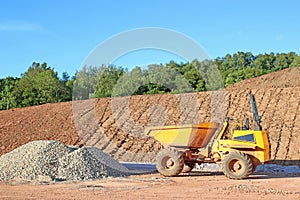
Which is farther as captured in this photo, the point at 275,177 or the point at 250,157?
the point at 275,177

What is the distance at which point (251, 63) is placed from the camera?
2030 inches

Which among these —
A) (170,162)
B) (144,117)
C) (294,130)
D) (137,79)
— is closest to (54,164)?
(170,162)

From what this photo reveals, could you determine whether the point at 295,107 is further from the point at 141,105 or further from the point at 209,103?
the point at 141,105

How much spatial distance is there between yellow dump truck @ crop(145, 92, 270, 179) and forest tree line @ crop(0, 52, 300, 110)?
869 cm

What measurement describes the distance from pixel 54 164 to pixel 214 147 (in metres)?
4.68

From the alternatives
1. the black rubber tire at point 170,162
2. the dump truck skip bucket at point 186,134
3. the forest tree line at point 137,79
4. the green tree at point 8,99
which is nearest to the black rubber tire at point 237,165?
the dump truck skip bucket at point 186,134

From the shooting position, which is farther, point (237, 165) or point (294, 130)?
point (294, 130)

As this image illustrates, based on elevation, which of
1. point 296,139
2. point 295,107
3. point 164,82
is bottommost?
point 296,139

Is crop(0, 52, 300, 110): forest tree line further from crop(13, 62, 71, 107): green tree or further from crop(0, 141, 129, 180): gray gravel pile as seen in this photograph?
crop(0, 141, 129, 180): gray gravel pile

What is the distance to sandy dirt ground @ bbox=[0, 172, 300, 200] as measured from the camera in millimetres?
9914

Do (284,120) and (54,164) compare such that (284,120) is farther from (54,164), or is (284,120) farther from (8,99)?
(8,99)

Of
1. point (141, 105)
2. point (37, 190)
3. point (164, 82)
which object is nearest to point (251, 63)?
point (164, 82)

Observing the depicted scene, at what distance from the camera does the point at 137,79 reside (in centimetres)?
3011

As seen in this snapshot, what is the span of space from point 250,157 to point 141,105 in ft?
53.7
